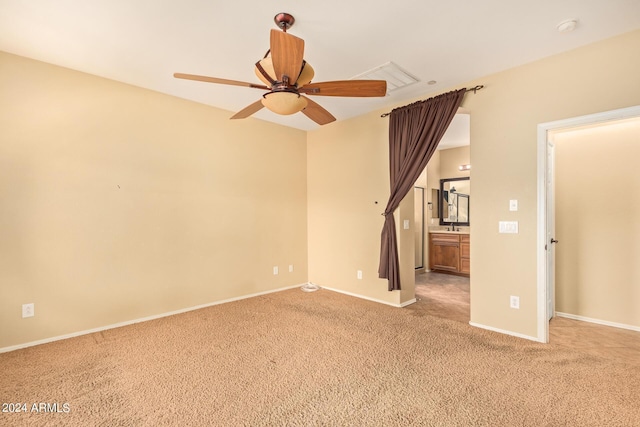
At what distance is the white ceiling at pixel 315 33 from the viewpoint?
2.11 metres

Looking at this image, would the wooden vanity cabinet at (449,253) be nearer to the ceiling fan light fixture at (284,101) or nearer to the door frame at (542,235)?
the door frame at (542,235)

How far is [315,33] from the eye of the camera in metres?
2.40

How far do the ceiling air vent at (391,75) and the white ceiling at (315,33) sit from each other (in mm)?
70

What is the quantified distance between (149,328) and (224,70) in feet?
9.43

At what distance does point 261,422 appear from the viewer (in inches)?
68.8

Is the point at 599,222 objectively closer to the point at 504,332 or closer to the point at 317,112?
the point at 504,332

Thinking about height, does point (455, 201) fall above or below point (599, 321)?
above

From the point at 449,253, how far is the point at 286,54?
17.4 ft

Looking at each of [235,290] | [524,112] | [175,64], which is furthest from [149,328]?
[524,112]

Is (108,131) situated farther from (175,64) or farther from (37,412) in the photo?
(37,412)

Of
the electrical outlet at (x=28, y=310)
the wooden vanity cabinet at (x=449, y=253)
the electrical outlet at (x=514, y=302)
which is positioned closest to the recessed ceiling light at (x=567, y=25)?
the electrical outlet at (x=514, y=302)

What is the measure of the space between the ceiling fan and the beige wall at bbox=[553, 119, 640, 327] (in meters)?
2.96

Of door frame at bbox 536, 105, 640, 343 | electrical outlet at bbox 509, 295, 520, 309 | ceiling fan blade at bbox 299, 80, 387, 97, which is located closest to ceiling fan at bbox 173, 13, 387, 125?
ceiling fan blade at bbox 299, 80, 387, 97

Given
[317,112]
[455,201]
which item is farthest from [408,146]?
[455,201]
